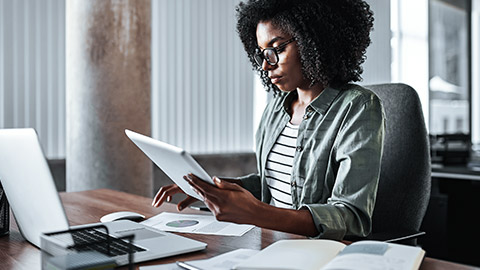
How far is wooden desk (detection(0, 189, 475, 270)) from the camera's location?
104cm

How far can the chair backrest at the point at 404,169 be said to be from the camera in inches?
64.0

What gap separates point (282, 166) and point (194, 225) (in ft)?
1.36

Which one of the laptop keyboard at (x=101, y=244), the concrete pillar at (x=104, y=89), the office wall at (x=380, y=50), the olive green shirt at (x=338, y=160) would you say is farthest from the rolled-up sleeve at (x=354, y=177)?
the office wall at (x=380, y=50)

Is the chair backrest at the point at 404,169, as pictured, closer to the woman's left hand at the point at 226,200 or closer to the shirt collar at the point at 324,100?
the shirt collar at the point at 324,100

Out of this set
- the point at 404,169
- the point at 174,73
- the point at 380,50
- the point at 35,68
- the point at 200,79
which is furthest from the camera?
the point at 380,50

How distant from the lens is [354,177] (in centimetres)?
135

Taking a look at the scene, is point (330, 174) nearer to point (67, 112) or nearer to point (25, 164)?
point (25, 164)

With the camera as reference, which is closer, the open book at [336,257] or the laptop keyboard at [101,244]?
the open book at [336,257]

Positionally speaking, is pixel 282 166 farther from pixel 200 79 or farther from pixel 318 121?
pixel 200 79

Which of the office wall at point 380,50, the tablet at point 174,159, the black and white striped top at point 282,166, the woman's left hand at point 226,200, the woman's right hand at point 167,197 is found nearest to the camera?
the tablet at point 174,159

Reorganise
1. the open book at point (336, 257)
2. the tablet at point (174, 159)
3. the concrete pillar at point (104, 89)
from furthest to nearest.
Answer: the concrete pillar at point (104, 89) → the tablet at point (174, 159) → the open book at point (336, 257)

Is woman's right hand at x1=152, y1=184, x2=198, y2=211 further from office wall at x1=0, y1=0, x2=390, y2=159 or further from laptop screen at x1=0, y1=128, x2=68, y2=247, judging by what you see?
office wall at x1=0, y1=0, x2=390, y2=159

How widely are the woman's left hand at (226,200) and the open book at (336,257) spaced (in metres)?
0.13

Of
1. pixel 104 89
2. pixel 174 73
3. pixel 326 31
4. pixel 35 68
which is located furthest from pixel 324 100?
pixel 174 73
